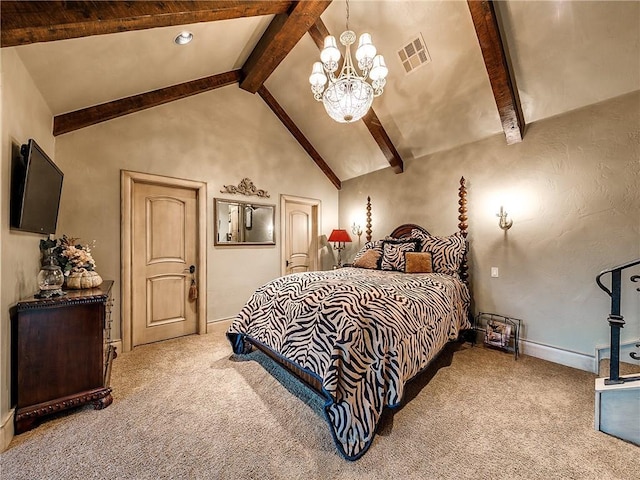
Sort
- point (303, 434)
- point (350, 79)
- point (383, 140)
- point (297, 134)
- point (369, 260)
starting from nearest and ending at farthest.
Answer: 1. point (303, 434)
2. point (350, 79)
3. point (369, 260)
4. point (383, 140)
5. point (297, 134)

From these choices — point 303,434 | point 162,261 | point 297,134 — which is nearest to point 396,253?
point 303,434

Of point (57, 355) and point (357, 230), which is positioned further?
point (357, 230)

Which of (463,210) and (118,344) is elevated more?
(463,210)

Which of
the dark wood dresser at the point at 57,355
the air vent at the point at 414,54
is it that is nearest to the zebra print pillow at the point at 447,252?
the air vent at the point at 414,54

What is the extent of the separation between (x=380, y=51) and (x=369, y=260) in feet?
8.53

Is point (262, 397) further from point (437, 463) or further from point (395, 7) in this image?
point (395, 7)

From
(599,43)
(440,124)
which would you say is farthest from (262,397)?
(599,43)

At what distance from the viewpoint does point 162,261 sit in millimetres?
3488

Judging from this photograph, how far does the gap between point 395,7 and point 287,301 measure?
303cm

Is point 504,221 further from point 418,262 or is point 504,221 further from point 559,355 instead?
point 559,355

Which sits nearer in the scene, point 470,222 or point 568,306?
point 568,306

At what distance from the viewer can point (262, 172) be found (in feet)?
14.3

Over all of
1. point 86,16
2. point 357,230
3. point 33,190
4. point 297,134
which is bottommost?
point 357,230

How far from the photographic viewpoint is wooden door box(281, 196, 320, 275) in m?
4.70
